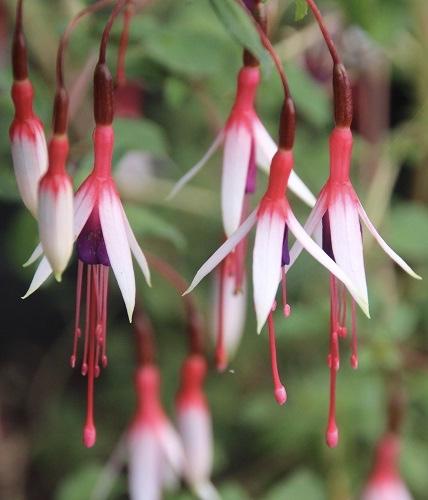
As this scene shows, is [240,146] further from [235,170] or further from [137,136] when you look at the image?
[137,136]

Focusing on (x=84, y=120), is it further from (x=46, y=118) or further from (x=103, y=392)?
(x=103, y=392)

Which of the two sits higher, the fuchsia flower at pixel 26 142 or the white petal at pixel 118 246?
the fuchsia flower at pixel 26 142

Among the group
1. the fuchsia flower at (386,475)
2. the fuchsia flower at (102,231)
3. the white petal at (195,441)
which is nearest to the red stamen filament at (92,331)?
the fuchsia flower at (102,231)

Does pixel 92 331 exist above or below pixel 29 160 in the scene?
below

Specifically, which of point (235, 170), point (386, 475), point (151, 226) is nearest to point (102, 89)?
point (235, 170)

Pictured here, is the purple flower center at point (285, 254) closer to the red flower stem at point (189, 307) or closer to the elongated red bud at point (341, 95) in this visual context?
the elongated red bud at point (341, 95)

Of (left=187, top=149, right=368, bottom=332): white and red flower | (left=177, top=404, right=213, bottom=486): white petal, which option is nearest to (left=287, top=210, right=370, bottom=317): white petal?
(left=187, top=149, right=368, bottom=332): white and red flower

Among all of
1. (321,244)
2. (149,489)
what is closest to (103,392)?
(149,489)
